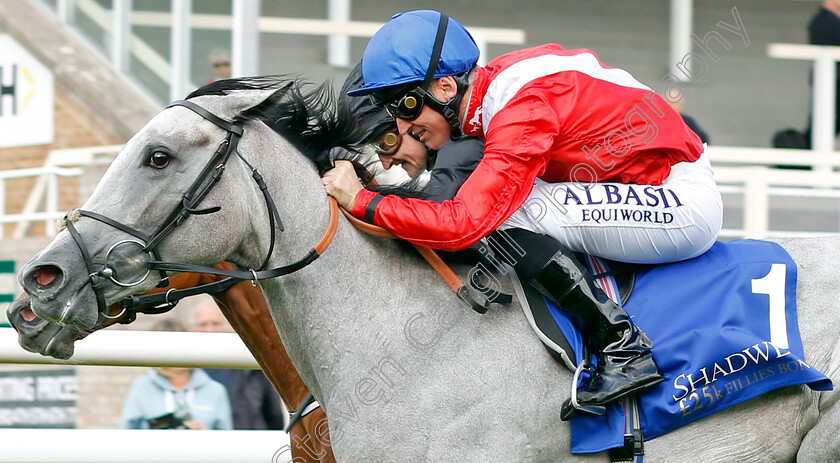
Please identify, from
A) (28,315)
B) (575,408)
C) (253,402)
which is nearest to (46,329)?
(28,315)

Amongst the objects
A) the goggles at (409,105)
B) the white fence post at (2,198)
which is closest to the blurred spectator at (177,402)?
the goggles at (409,105)

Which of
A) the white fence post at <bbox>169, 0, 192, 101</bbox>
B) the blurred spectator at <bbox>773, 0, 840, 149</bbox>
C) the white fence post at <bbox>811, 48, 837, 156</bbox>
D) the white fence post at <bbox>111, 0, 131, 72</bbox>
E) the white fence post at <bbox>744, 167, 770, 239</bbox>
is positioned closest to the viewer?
the white fence post at <bbox>744, 167, 770, 239</bbox>

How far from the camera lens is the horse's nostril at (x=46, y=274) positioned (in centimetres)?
255

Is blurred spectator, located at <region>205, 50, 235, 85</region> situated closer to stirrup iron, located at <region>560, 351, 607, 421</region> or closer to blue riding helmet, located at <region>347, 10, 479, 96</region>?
blue riding helmet, located at <region>347, 10, 479, 96</region>

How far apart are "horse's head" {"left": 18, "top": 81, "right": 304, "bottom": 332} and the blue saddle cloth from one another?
97 cm

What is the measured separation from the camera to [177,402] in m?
4.92

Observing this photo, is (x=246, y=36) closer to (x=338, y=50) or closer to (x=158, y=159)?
(x=338, y=50)

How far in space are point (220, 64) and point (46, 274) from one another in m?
4.60

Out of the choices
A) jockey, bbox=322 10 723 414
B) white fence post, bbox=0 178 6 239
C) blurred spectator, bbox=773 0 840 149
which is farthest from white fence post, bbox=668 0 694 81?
jockey, bbox=322 10 723 414

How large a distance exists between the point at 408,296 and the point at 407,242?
7.0 inches

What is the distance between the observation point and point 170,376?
5039 mm

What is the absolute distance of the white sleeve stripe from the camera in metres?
2.86

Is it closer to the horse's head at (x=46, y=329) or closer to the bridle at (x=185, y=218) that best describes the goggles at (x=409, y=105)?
the bridle at (x=185, y=218)

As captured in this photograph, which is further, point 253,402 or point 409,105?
point 253,402
